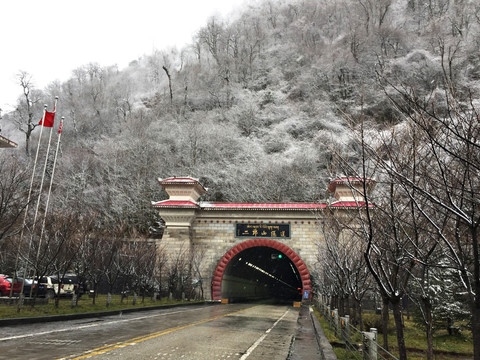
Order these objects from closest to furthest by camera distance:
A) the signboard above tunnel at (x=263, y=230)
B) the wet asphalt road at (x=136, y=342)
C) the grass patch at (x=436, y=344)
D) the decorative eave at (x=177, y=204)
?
the wet asphalt road at (x=136, y=342) < the grass patch at (x=436, y=344) < the decorative eave at (x=177, y=204) < the signboard above tunnel at (x=263, y=230)

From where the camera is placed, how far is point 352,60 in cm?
7181

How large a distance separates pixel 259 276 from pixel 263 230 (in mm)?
22405

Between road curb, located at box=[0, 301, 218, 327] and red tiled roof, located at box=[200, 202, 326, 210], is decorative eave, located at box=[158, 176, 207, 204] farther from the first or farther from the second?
road curb, located at box=[0, 301, 218, 327]

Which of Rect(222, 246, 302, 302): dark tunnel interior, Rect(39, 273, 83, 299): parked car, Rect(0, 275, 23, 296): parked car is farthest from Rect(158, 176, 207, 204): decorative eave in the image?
Rect(0, 275, 23, 296): parked car

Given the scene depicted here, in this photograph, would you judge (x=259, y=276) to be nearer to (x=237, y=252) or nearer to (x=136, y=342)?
(x=237, y=252)

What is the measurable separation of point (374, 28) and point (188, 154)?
49.9m

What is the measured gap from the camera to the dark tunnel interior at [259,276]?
35.3 meters

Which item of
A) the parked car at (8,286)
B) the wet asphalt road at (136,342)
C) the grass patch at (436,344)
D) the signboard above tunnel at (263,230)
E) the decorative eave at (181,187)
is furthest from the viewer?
the decorative eave at (181,187)

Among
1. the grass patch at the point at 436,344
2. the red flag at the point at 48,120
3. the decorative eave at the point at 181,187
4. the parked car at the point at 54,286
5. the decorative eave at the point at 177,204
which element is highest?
the red flag at the point at 48,120

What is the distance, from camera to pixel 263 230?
3164cm

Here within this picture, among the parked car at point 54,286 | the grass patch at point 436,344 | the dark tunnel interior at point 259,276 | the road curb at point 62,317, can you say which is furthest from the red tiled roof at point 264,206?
the grass patch at point 436,344

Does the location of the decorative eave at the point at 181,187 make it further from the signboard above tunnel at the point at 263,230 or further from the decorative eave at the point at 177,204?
the signboard above tunnel at the point at 263,230

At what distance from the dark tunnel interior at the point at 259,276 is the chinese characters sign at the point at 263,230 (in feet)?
8.34

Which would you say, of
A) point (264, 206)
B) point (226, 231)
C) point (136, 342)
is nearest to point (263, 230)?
point (264, 206)
